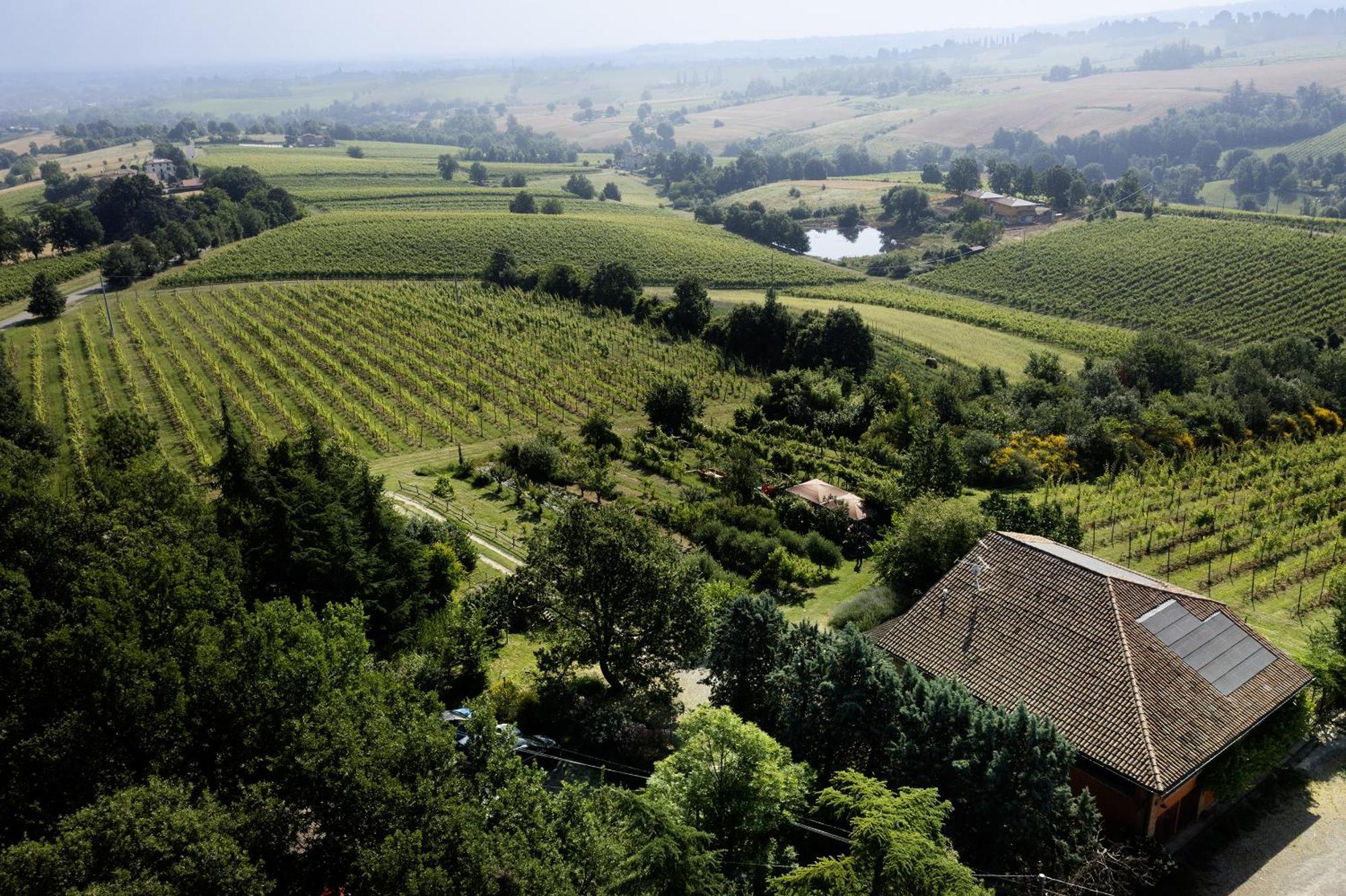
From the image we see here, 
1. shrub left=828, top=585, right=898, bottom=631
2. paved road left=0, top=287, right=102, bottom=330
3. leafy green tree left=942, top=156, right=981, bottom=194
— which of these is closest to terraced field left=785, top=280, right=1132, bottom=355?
leafy green tree left=942, top=156, right=981, bottom=194

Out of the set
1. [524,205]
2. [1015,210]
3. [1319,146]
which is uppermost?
[1319,146]

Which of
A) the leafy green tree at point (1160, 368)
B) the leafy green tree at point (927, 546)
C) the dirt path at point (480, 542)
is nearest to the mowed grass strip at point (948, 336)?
the leafy green tree at point (1160, 368)

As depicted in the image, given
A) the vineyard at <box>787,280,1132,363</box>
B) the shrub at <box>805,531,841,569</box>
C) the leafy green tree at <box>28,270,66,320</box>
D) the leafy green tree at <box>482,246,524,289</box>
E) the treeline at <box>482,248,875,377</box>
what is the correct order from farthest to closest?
the leafy green tree at <box>482,246,524,289</box>, the vineyard at <box>787,280,1132,363</box>, the leafy green tree at <box>28,270,66,320</box>, the treeline at <box>482,248,875,377</box>, the shrub at <box>805,531,841,569</box>

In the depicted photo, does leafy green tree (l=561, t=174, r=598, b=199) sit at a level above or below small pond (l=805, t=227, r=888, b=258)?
above

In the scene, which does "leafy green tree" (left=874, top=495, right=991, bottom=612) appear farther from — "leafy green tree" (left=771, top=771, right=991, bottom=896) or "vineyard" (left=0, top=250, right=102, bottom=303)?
"vineyard" (left=0, top=250, right=102, bottom=303)

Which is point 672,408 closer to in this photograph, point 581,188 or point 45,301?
point 45,301

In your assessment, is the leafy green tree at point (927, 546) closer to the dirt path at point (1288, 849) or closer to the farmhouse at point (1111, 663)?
the farmhouse at point (1111, 663)

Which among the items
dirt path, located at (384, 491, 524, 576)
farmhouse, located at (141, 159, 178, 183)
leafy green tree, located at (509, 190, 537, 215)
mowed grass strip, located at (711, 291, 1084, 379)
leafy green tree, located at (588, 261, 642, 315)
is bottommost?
mowed grass strip, located at (711, 291, 1084, 379)

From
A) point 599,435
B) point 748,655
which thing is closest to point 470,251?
point 599,435
